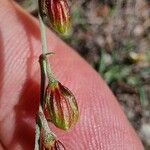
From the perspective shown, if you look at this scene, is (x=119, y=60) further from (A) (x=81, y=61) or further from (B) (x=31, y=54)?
(B) (x=31, y=54)

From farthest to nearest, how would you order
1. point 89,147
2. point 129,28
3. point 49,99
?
1. point 129,28
2. point 89,147
3. point 49,99

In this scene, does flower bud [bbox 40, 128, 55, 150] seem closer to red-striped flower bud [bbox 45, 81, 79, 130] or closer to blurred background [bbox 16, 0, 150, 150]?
red-striped flower bud [bbox 45, 81, 79, 130]

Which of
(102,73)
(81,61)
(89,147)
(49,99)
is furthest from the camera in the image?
(102,73)

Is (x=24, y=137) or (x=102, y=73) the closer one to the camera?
(x=24, y=137)

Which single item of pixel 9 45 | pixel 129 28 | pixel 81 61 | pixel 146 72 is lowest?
pixel 146 72

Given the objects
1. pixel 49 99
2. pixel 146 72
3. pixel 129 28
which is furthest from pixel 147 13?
pixel 49 99

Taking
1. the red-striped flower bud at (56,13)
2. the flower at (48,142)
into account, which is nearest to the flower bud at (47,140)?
the flower at (48,142)
